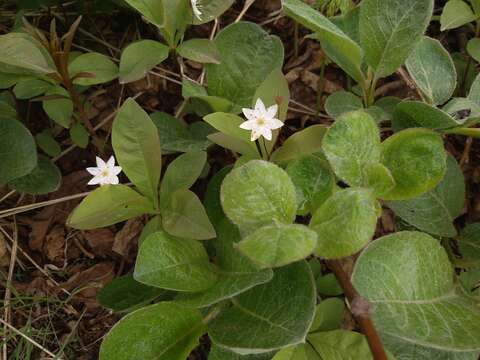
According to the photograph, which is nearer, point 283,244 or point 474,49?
point 283,244

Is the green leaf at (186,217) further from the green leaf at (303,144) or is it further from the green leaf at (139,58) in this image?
the green leaf at (139,58)

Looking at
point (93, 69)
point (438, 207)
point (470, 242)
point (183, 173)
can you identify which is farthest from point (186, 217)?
point (470, 242)

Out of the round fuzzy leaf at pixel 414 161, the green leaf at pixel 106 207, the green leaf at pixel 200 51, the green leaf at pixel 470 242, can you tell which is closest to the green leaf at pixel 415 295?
the round fuzzy leaf at pixel 414 161

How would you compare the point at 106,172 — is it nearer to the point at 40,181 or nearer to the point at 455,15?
the point at 40,181

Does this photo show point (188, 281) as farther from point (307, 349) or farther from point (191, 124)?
point (191, 124)

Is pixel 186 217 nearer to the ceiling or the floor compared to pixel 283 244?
nearer to the floor

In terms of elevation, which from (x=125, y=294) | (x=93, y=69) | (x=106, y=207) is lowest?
(x=125, y=294)

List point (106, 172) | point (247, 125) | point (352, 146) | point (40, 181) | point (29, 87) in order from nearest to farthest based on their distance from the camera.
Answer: point (352, 146) → point (247, 125) → point (106, 172) → point (29, 87) → point (40, 181)
